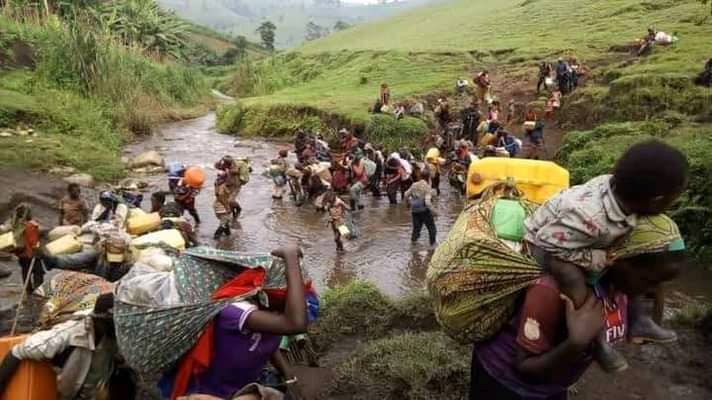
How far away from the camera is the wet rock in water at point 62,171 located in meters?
13.0

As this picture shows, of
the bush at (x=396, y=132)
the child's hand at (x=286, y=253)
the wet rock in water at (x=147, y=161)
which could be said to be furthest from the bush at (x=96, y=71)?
the child's hand at (x=286, y=253)

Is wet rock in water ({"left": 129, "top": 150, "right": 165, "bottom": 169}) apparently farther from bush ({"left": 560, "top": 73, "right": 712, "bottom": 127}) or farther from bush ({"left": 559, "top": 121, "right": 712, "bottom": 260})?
bush ({"left": 560, "top": 73, "right": 712, "bottom": 127})

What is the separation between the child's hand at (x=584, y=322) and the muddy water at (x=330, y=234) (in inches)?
242

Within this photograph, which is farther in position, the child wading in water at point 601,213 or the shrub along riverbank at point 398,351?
the shrub along riverbank at point 398,351

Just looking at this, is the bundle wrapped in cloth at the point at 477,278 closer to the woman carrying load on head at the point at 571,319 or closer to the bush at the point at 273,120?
the woman carrying load on head at the point at 571,319

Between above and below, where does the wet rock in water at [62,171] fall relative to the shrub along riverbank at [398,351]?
above

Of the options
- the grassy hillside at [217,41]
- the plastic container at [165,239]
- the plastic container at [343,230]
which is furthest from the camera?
the grassy hillside at [217,41]

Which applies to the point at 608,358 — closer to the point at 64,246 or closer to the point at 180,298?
the point at 180,298

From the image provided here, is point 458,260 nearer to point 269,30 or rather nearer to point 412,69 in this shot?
point 412,69

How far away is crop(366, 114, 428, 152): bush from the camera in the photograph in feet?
54.9

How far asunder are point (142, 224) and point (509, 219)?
6.08 m

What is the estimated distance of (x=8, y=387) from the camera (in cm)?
262

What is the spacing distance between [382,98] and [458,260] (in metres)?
16.7

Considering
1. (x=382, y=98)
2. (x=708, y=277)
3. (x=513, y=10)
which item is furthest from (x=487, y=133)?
(x=513, y=10)
